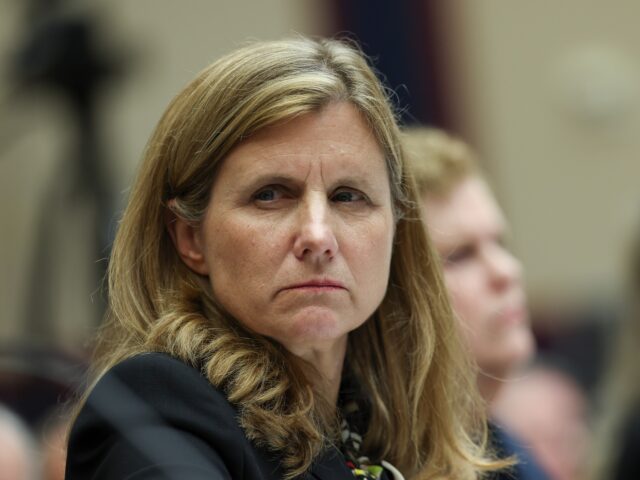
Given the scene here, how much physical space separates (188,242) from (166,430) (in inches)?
14.7

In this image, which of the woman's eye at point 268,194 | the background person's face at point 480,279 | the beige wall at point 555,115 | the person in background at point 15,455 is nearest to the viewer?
the woman's eye at point 268,194

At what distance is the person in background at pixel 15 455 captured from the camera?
118 inches

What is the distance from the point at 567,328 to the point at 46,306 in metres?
3.62

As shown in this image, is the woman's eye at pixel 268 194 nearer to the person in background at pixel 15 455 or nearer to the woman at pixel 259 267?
the woman at pixel 259 267

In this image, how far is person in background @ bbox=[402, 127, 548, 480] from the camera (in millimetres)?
2766

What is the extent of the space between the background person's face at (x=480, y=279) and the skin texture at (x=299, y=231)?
0.89 m

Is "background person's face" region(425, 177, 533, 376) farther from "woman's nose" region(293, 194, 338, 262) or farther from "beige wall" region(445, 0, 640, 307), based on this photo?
"beige wall" region(445, 0, 640, 307)

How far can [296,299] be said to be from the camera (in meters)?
1.79

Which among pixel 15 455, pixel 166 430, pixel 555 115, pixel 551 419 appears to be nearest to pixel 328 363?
pixel 166 430

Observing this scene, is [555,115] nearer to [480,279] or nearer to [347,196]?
[480,279]

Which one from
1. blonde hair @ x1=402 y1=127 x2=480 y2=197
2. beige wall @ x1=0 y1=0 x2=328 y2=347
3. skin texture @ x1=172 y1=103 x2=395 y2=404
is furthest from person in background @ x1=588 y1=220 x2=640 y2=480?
skin texture @ x1=172 y1=103 x2=395 y2=404

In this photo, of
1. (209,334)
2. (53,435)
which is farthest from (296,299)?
(53,435)

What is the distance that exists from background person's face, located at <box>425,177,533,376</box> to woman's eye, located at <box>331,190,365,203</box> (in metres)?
0.87

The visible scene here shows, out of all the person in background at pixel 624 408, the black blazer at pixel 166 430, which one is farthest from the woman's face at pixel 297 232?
the person in background at pixel 624 408
